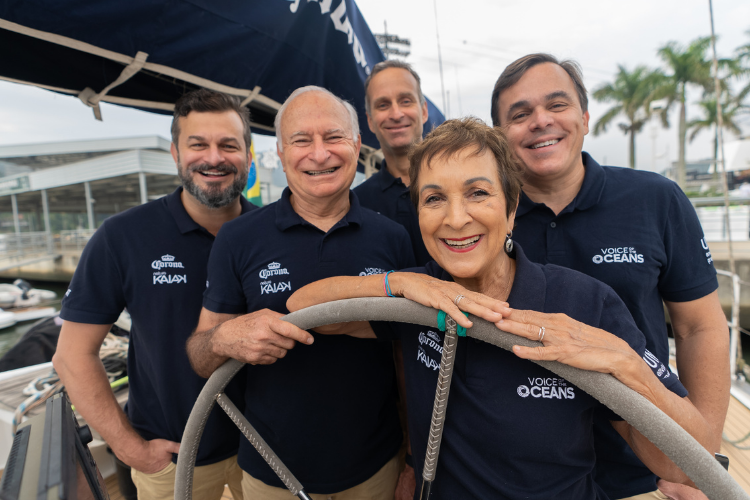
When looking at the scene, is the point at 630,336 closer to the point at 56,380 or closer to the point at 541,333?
the point at 541,333

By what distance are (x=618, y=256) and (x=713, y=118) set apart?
3735cm

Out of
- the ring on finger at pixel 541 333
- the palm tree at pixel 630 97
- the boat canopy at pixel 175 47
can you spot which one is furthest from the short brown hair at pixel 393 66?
the palm tree at pixel 630 97

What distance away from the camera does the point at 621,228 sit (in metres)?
1.40

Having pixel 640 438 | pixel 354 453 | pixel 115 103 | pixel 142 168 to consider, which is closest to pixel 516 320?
pixel 640 438

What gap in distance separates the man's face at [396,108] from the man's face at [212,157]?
940 mm

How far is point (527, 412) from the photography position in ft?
3.22

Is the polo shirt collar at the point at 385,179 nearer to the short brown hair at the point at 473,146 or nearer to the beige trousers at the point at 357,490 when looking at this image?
the short brown hair at the point at 473,146

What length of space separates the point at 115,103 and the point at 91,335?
4.95ft

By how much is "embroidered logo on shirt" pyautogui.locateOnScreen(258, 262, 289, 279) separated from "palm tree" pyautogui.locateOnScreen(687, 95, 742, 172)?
116ft

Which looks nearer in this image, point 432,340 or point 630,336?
point 630,336

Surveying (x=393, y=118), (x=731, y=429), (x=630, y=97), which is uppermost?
(x=630, y=97)

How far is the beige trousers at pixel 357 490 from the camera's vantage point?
1506 millimetres

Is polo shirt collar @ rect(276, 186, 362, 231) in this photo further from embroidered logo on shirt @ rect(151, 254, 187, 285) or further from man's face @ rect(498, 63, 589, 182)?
man's face @ rect(498, 63, 589, 182)

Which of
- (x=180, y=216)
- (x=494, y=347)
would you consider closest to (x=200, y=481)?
(x=180, y=216)
